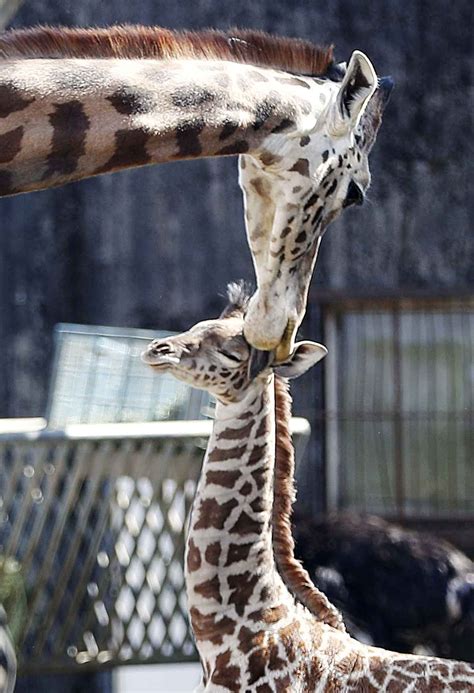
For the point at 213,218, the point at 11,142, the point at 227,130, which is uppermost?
the point at 213,218

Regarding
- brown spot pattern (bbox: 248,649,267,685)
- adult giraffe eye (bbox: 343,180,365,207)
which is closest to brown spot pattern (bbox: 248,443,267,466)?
brown spot pattern (bbox: 248,649,267,685)

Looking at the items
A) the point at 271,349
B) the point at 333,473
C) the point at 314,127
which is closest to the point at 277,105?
the point at 314,127

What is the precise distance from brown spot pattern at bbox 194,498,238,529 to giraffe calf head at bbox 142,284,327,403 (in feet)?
0.86

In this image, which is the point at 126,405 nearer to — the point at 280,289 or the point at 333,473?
the point at 333,473

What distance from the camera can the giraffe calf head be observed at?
3660mm

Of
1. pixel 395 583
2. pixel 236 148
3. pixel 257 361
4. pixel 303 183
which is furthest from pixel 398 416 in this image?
pixel 236 148

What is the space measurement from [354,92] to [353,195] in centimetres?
26

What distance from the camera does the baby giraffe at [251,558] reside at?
365cm

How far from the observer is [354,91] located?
9.47 ft

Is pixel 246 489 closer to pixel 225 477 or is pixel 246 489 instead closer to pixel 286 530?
pixel 225 477

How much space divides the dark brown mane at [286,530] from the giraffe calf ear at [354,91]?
1157 millimetres

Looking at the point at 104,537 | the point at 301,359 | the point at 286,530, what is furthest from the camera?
the point at 104,537

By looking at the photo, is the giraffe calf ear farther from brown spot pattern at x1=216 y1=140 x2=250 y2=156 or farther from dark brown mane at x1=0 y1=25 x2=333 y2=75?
brown spot pattern at x1=216 y1=140 x2=250 y2=156

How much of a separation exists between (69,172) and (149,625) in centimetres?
454
